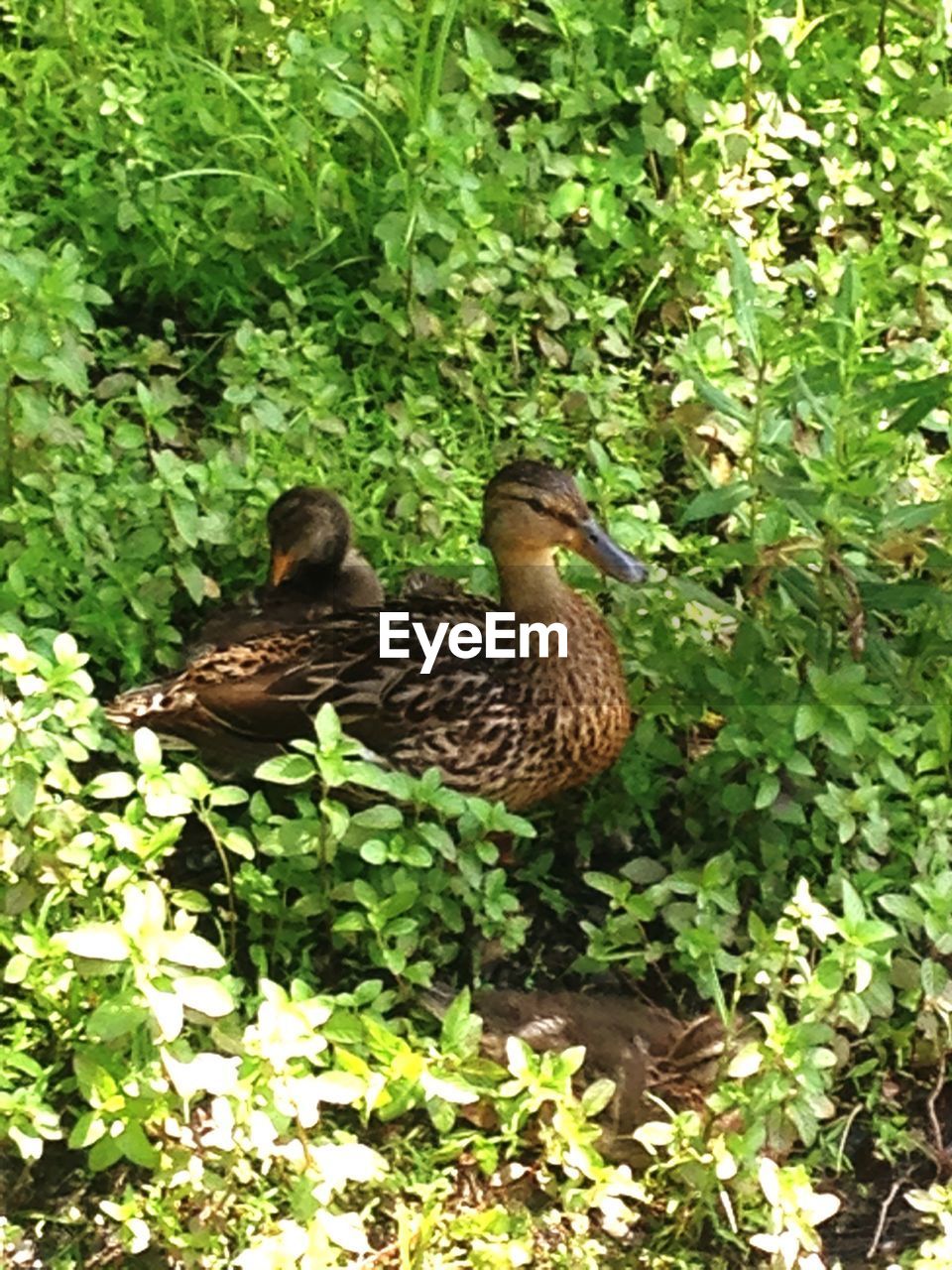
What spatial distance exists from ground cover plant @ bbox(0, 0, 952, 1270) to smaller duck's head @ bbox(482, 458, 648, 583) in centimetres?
13

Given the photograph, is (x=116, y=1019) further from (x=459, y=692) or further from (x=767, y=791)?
(x=767, y=791)

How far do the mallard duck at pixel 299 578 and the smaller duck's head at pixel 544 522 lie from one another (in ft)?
0.92

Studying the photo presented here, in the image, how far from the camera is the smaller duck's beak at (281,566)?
3.16 m

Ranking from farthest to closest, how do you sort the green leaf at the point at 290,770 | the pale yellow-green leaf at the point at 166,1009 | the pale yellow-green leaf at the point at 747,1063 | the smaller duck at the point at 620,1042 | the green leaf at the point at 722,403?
the green leaf at the point at 722,403 < the smaller duck at the point at 620,1042 < the green leaf at the point at 290,770 < the pale yellow-green leaf at the point at 747,1063 < the pale yellow-green leaf at the point at 166,1009

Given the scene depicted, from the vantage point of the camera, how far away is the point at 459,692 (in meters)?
2.97

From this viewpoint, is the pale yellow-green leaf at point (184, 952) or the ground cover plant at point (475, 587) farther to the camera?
the ground cover plant at point (475, 587)

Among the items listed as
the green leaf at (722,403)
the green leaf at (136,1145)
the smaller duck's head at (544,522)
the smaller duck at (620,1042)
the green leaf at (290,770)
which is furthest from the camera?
the smaller duck's head at (544,522)

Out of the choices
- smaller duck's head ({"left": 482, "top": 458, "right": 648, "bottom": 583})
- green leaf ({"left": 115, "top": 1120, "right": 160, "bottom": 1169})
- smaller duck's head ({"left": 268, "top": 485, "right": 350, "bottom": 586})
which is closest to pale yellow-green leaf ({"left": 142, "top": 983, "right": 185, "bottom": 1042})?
green leaf ({"left": 115, "top": 1120, "right": 160, "bottom": 1169})

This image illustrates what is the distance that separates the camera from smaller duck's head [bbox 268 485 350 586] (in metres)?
3.16

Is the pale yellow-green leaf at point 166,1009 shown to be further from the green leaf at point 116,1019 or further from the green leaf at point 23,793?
the green leaf at point 23,793

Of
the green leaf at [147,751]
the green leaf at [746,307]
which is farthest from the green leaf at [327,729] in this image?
the green leaf at [746,307]

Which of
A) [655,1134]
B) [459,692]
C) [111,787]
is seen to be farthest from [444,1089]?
[459,692]

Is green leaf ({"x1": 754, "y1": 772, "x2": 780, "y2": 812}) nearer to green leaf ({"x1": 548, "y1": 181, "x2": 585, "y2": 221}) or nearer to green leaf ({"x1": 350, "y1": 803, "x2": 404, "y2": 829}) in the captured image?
green leaf ({"x1": 350, "y1": 803, "x2": 404, "y2": 829})

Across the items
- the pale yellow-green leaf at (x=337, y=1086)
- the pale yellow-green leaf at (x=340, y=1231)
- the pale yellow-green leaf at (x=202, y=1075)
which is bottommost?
the pale yellow-green leaf at (x=340, y=1231)
